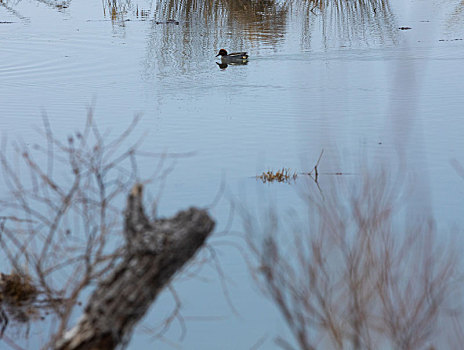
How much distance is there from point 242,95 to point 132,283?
299 inches

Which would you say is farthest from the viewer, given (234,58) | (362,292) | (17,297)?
(234,58)

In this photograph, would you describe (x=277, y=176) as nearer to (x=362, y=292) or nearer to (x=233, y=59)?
(x=362, y=292)

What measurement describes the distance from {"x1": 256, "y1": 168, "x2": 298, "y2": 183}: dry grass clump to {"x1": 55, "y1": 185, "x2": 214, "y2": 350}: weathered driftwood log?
3.98 meters

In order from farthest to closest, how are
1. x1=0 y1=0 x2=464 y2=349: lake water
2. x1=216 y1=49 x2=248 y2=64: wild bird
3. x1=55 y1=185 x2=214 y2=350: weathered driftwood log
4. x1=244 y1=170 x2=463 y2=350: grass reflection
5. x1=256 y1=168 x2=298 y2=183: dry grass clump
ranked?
x1=216 y1=49 x2=248 y2=64: wild bird
x1=256 y1=168 x2=298 y2=183: dry grass clump
x1=0 y1=0 x2=464 y2=349: lake water
x1=244 y1=170 x2=463 y2=350: grass reflection
x1=55 y1=185 x2=214 y2=350: weathered driftwood log

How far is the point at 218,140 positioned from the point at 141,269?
5.38 meters

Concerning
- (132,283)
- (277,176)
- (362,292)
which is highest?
(132,283)

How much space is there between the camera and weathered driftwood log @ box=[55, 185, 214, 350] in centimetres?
221

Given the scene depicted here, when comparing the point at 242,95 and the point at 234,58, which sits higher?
the point at 234,58

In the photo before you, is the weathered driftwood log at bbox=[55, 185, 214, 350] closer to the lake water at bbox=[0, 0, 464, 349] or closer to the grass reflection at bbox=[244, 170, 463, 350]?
the grass reflection at bbox=[244, 170, 463, 350]

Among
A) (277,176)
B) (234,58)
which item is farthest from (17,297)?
(234,58)

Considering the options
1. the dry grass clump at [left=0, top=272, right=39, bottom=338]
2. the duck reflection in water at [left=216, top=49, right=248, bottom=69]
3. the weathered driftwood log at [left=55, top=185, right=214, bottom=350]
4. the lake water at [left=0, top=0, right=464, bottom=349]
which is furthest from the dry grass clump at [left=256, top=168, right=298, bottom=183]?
the duck reflection in water at [left=216, top=49, right=248, bottom=69]

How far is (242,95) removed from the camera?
970cm

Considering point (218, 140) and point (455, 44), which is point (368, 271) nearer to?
point (218, 140)

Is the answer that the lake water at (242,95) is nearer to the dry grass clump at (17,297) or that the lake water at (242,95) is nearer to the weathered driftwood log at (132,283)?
the dry grass clump at (17,297)
